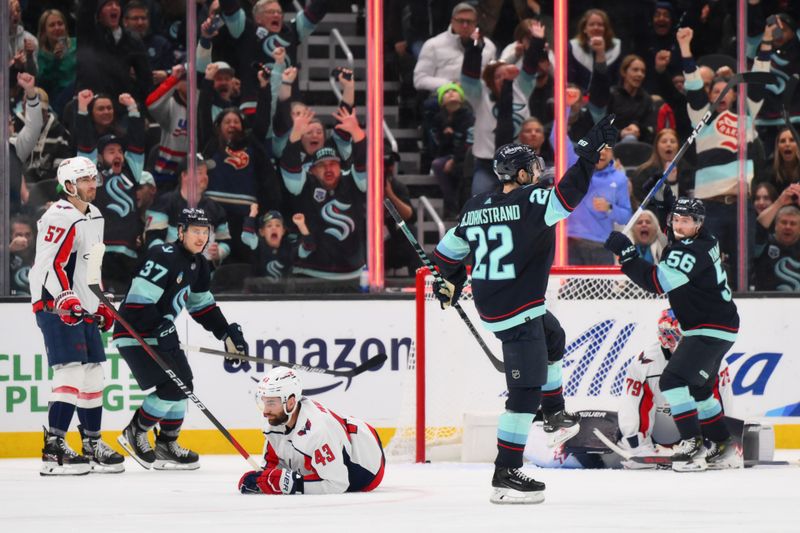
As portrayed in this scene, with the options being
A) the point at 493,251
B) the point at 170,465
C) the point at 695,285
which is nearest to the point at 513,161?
the point at 493,251

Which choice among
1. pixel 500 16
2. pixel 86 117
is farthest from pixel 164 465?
pixel 500 16

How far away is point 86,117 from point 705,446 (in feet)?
12.0

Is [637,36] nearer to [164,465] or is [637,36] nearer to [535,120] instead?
[535,120]

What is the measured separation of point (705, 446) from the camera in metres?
6.57

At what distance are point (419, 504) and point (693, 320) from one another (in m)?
1.89

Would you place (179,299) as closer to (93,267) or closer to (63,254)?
(93,267)

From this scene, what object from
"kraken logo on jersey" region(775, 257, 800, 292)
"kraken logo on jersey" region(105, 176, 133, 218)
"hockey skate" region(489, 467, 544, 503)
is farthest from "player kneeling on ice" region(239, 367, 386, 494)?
"kraken logo on jersey" region(775, 257, 800, 292)

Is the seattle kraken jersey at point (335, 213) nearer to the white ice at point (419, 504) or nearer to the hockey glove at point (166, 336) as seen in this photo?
the hockey glove at point (166, 336)

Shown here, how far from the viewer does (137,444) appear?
6.66 meters

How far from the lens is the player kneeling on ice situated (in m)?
5.25

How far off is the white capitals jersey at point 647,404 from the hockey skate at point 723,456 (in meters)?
0.24

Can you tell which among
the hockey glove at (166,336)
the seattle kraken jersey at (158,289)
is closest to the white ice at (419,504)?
the hockey glove at (166,336)

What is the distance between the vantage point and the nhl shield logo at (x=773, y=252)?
813cm

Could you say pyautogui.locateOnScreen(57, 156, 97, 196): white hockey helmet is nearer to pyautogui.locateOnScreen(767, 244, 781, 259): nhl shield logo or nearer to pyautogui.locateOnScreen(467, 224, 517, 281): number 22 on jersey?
pyautogui.locateOnScreen(467, 224, 517, 281): number 22 on jersey
